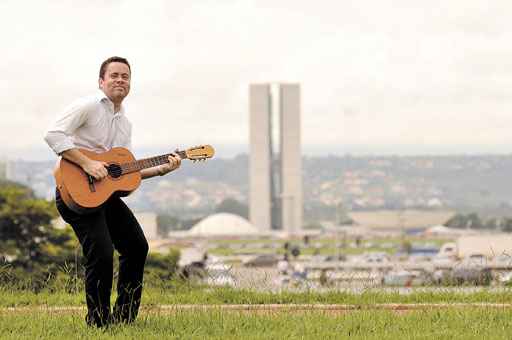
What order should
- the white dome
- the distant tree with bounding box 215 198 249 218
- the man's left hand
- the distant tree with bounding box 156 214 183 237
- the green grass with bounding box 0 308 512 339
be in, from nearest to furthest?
the green grass with bounding box 0 308 512 339, the man's left hand, the white dome, the distant tree with bounding box 156 214 183 237, the distant tree with bounding box 215 198 249 218

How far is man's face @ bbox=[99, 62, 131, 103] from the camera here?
5652 mm

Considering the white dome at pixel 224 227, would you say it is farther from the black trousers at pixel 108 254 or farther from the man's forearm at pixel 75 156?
the man's forearm at pixel 75 156

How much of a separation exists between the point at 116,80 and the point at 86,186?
1.83 feet

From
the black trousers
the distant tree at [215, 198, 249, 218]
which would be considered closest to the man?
the black trousers

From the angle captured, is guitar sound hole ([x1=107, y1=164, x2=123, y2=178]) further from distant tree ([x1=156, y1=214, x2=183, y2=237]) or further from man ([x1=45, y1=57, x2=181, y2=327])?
distant tree ([x1=156, y1=214, x2=183, y2=237])

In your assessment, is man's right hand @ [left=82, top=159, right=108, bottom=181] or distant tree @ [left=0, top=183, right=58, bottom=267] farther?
distant tree @ [left=0, top=183, right=58, bottom=267]

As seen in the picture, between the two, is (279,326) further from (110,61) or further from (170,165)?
(110,61)

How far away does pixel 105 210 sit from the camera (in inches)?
226

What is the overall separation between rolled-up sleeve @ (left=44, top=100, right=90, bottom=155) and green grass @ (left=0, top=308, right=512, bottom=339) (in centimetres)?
92

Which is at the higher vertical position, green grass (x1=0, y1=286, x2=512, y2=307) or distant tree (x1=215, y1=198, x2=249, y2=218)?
green grass (x1=0, y1=286, x2=512, y2=307)

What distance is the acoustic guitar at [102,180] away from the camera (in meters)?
5.52

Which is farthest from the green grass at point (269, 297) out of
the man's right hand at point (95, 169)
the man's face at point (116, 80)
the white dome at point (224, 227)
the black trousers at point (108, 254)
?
the white dome at point (224, 227)

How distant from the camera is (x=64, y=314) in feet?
21.0

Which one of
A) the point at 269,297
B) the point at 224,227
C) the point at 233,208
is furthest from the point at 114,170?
the point at 233,208
